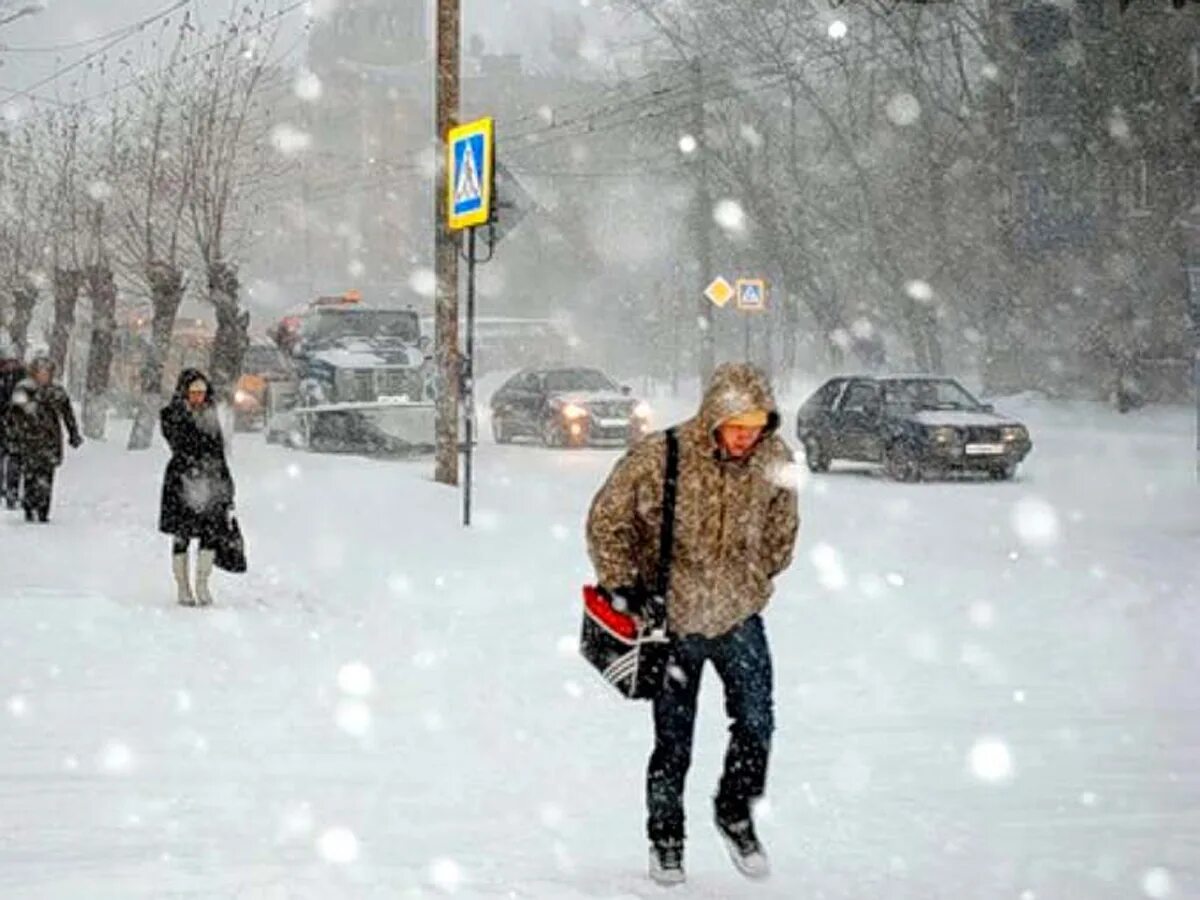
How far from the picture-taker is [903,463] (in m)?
24.0

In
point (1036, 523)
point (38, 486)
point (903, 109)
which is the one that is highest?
point (903, 109)

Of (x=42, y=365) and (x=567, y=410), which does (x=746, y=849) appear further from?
(x=567, y=410)

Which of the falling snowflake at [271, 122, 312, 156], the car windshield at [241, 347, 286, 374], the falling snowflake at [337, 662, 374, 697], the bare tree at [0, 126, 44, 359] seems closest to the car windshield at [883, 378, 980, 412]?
the falling snowflake at [337, 662, 374, 697]

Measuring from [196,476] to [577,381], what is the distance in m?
21.8

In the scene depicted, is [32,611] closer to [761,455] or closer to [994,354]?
[761,455]

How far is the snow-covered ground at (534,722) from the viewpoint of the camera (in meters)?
6.00

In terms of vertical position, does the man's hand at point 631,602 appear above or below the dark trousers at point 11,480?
above

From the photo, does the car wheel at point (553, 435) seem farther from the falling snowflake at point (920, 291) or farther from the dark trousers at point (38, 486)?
the falling snowflake at point (920, 291)

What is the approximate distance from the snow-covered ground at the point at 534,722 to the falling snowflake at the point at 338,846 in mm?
16

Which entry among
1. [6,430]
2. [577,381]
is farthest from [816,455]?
[6,430]

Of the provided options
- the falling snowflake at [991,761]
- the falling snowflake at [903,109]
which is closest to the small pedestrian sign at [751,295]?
the falling snowflake at [903,109]

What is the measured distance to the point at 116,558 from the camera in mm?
15391

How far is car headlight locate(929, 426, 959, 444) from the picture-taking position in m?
23.4

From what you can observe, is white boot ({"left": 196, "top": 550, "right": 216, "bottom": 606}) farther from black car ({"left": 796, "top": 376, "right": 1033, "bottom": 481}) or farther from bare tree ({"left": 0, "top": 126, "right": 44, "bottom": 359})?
bare tree ({"left": 0, "top": 126, "right": 44, "bottom": 359})
